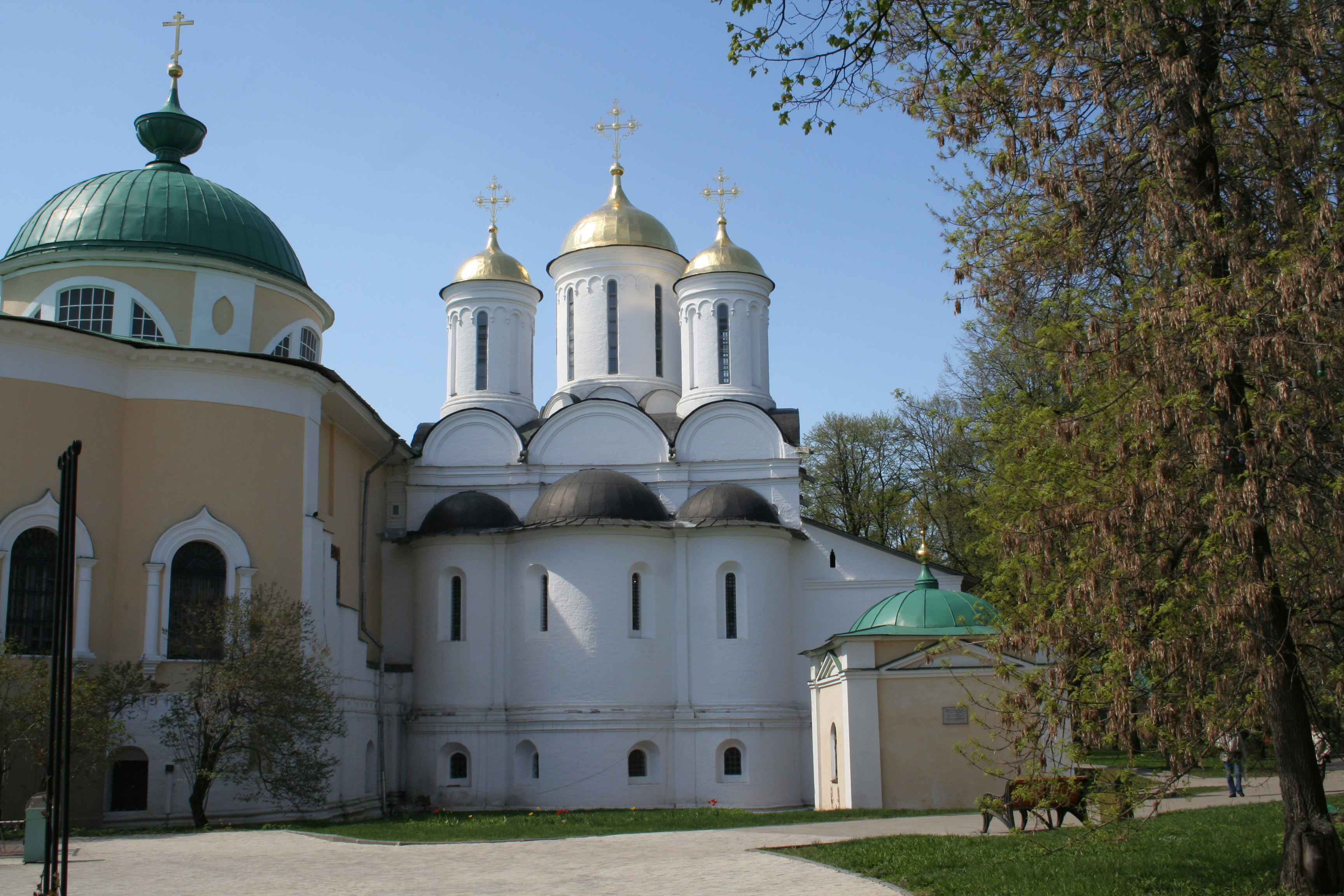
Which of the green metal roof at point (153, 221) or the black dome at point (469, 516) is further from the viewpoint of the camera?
the black dome at point (469, 516)

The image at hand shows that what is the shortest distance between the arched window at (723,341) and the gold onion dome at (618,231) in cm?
269

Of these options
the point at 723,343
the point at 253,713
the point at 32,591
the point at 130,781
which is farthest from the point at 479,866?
the point at 723,343

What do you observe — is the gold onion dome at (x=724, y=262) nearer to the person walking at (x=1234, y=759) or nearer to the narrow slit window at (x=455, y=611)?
the narrow slit window at (x=455, y=611)

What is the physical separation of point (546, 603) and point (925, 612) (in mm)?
7974

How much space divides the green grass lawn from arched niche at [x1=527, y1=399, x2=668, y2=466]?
45.6ft

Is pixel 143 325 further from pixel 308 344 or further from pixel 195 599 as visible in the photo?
pixel 195 599

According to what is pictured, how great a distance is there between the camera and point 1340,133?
312 inches

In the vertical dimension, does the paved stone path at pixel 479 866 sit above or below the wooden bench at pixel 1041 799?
below

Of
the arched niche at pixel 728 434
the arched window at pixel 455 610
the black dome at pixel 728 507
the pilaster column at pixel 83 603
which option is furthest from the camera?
the arched niche at pixel 728 434

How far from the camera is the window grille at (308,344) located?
22.2 metres

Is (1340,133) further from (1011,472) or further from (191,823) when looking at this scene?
(191,823)

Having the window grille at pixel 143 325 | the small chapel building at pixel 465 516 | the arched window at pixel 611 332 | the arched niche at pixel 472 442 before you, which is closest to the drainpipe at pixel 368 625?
the small chapel building at pixel 465 516

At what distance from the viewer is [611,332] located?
91.2ft

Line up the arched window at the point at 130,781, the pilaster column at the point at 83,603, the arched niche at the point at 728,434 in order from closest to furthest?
the pilaster column at the point at 83,603 < the arched window at the point at 130,781 < the arched niche at the point at 728,434
